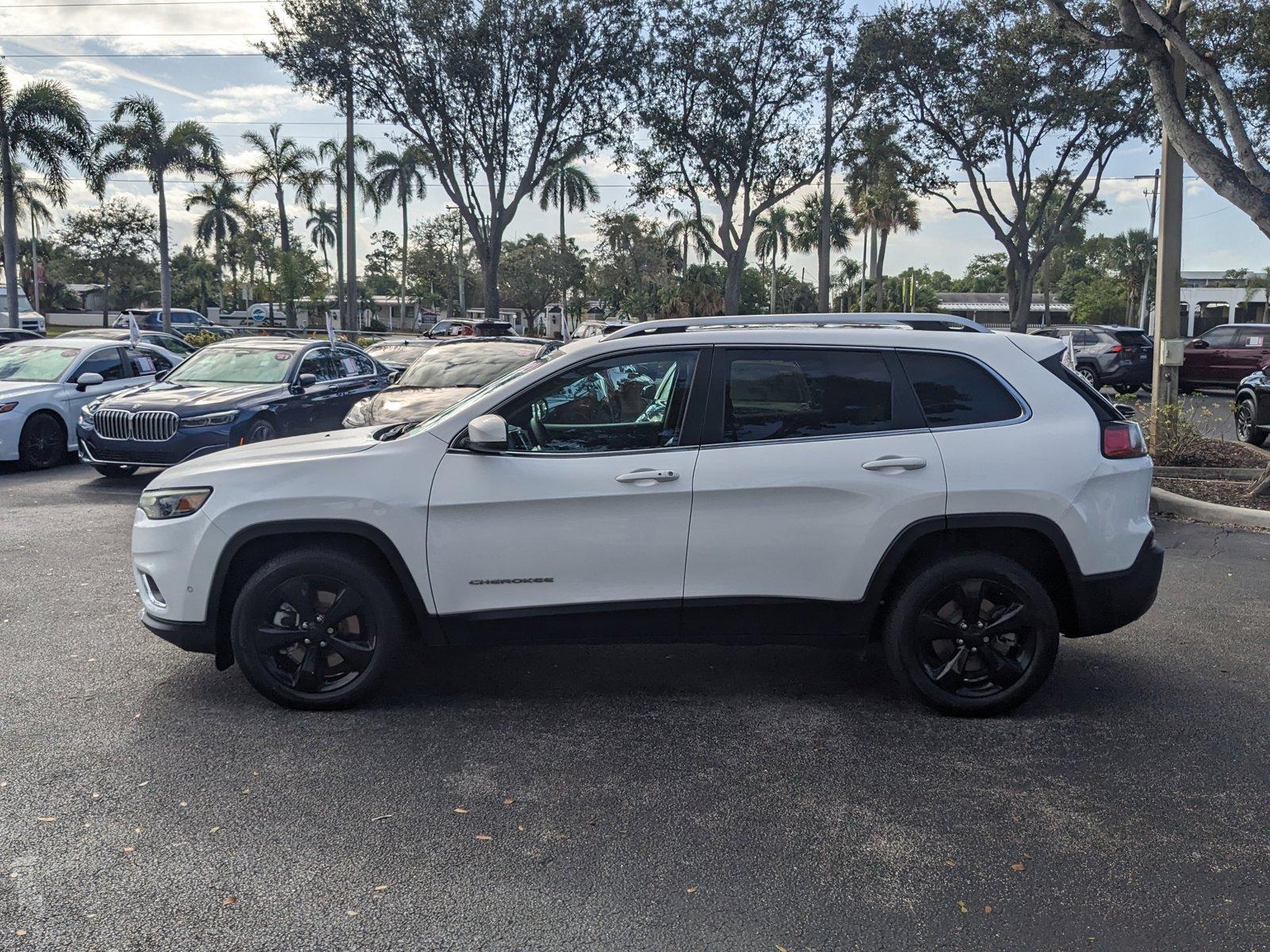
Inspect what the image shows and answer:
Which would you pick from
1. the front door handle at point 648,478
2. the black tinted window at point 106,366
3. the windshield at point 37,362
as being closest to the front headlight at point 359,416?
the black tinted window at point 106,366

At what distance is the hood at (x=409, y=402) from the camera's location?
10.9 metres

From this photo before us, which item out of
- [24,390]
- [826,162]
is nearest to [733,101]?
[826,162]

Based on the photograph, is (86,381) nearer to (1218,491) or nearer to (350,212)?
(1218,491)

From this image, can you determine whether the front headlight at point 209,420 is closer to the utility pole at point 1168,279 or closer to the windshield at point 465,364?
the windshield at point 465,364

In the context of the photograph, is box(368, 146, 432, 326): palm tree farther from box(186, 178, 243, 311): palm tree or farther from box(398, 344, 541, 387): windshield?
box(398, 344, 541, 387): windshield

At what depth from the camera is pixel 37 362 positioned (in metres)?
14.0

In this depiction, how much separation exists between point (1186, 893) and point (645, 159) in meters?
25.8

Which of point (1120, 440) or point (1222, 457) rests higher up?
point (1120, 440)

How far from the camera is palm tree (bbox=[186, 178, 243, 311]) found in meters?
62.8

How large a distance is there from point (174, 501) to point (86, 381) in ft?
33.0

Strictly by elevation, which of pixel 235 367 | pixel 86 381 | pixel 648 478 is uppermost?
pixel 235 367

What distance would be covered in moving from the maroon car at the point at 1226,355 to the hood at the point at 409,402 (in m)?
18.5

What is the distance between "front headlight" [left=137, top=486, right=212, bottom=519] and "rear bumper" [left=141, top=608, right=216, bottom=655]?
48 cm

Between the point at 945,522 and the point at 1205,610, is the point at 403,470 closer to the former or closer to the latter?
the point at 945,522
